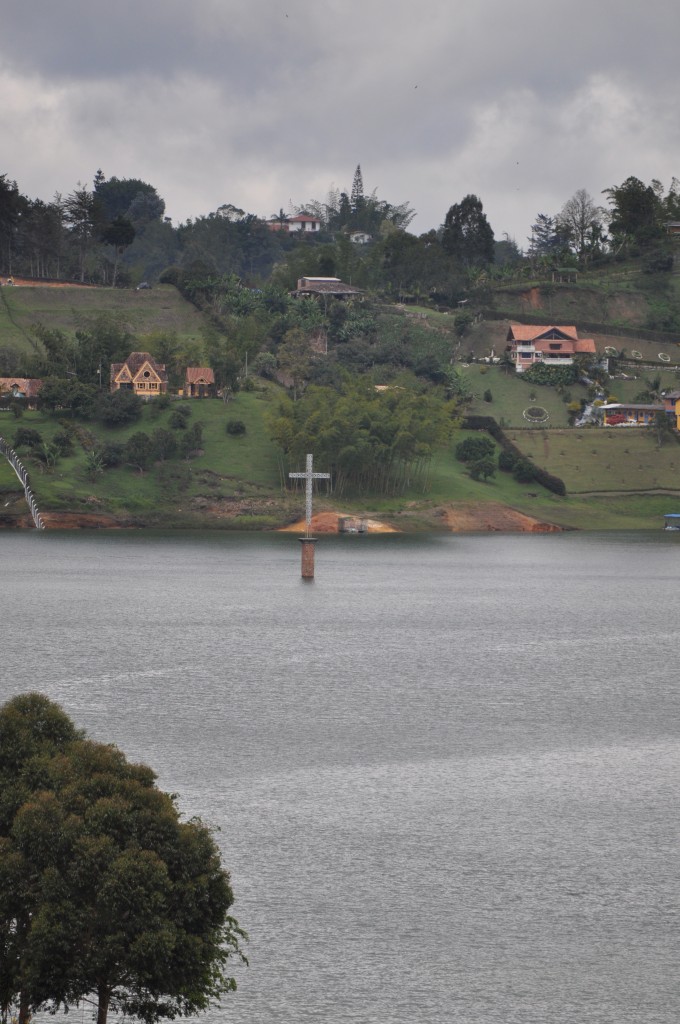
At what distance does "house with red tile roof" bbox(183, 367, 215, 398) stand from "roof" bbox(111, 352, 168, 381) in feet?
11.3

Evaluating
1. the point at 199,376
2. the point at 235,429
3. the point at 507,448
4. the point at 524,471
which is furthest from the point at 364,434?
the point at 199,376

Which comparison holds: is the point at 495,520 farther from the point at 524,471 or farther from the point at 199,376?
the point at 199,376

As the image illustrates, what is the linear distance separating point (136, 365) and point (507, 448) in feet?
174

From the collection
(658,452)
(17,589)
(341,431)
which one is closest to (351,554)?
(341,431)

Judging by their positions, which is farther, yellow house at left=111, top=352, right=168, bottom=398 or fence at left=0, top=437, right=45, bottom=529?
yellow house at left=111, top=352, right=168, bottom=398

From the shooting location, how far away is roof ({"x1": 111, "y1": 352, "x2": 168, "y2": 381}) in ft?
621

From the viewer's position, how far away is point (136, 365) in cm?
19025

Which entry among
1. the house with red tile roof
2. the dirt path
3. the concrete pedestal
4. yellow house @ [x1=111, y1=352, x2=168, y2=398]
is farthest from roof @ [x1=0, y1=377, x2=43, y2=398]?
the concrete pedestal

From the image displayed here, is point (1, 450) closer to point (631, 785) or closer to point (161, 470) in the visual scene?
point (161, 470)

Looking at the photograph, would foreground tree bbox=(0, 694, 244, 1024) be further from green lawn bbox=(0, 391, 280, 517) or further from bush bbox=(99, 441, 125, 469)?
bush bbox=(99, 441, 125, 469)

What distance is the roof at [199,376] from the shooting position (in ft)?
630

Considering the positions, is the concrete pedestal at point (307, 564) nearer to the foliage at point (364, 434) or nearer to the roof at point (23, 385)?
the foliage at point (364, 434)

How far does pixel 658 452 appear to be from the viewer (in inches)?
7480

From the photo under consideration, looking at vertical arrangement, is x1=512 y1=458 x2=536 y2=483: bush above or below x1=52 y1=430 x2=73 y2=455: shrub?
below
